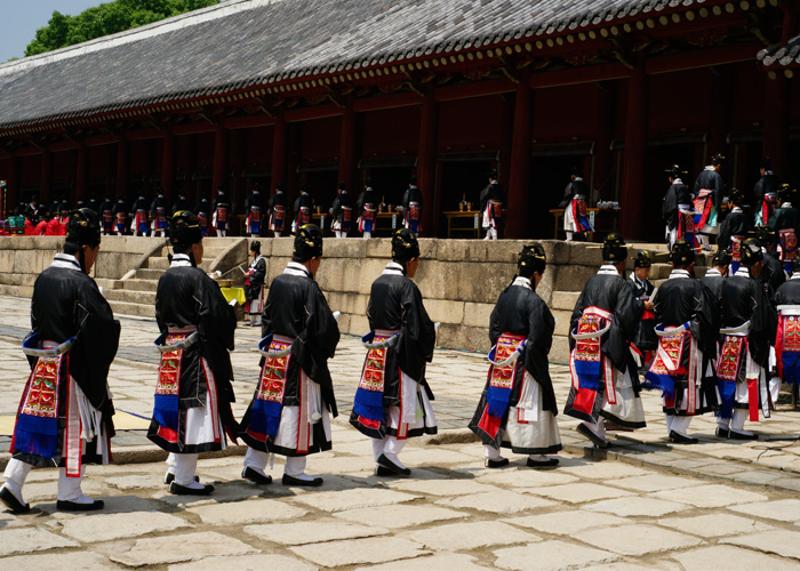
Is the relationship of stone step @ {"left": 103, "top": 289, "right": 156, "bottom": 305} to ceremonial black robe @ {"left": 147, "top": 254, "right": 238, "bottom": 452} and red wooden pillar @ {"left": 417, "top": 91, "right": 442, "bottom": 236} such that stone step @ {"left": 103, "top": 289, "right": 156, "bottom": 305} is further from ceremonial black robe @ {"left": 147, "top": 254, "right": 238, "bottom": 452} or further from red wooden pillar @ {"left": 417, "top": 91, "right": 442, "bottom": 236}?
ceremonial black robe @ {"left": 147, "top": 254, "right": 238, "bottom": 452}

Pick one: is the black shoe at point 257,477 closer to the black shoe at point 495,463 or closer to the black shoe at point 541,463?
the black shoe at point 495,463

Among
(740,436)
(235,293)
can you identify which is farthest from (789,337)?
(235,293)


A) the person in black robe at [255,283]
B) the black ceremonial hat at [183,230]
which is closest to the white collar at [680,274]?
A: the black ceremonial hat at [183,230]

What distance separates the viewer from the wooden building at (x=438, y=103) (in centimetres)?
1445

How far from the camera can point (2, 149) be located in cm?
3269

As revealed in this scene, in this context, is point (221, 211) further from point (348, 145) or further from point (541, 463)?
point (541, 463)

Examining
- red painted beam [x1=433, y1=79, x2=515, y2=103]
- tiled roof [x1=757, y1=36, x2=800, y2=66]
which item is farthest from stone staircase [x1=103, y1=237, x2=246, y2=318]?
tiled roof [x1=757, y1=36, x2=800, y2=66]

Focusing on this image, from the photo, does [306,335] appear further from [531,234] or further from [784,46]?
[531,234]

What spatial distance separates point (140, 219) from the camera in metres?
25.9

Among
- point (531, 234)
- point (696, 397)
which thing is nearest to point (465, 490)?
point (696, 397)

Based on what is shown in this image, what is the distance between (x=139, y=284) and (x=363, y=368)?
1368cm

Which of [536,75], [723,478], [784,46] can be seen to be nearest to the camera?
[723,478]

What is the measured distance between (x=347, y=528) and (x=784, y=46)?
24.4ft

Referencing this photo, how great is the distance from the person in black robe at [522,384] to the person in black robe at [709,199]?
24.5ft
